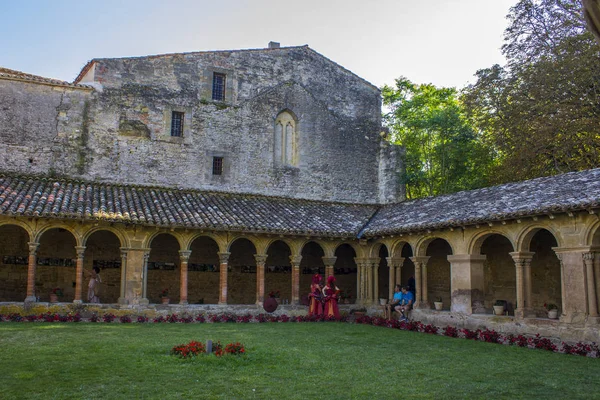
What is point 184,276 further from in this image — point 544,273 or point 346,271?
point 544,273

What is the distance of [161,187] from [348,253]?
8349 mm

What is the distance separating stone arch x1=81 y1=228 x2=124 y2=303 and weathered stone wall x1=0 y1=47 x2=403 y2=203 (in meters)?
2.34

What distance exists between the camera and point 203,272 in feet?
74.6

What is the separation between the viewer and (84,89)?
866 inches

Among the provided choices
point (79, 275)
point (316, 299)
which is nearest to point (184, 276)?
point (79, 275)

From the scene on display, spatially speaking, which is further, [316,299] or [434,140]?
[434,140]

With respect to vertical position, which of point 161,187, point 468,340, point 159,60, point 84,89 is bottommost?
point 468,340

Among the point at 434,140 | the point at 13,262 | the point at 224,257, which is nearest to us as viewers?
the point at 13,262

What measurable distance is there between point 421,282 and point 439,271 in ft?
9.55

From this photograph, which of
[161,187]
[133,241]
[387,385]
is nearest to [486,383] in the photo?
[387,385]

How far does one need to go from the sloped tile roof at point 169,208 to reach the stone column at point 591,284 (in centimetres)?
902

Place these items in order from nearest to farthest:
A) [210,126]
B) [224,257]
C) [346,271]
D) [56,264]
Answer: [224,257] → [56,264] → [210,126] → [346,271]

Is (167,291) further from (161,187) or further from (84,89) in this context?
(84,89)

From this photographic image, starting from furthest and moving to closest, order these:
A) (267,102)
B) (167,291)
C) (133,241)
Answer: (267,102) < (167,291) < (133,241)
